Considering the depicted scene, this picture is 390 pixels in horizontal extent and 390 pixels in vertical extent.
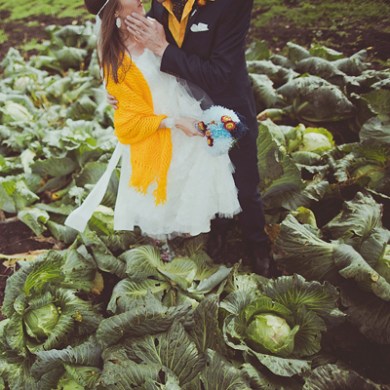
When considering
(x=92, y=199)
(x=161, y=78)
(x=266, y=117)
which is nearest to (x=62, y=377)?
(x=92, y=199)

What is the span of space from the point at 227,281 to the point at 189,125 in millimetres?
930

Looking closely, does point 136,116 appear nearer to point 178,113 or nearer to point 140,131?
point 140,131

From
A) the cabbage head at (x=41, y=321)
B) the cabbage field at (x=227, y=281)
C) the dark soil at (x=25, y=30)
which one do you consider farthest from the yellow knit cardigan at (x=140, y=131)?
the dark soil at (x=25, y=30)

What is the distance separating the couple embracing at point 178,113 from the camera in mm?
1792

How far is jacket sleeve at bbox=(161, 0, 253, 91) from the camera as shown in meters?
1.79

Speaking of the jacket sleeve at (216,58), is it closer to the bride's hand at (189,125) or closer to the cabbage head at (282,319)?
the bride's hand at (189,125)

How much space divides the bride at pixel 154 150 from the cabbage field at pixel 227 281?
0.88 ft

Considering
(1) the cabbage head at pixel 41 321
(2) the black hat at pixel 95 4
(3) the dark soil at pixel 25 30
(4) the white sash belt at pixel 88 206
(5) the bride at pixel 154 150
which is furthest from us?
(3) the dark soil at pixel 25 30

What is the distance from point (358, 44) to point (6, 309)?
4.11 meters

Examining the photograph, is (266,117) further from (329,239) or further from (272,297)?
(272,297)

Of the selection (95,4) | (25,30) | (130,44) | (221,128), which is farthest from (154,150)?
(25,30)

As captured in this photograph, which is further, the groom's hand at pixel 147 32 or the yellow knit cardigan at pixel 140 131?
the yellow knit cardigan at pixel 140 131

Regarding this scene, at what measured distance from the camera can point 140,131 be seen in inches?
78.5

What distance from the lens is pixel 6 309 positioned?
2312 millimetres
